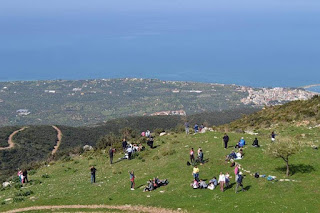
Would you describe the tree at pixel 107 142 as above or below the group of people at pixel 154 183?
below

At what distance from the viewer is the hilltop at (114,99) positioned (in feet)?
428

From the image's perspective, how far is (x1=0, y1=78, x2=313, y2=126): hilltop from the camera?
130 meters

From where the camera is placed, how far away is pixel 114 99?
16112cm

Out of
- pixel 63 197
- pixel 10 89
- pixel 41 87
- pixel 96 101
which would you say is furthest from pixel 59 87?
pixel 63 197

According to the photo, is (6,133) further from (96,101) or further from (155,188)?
(96,101)

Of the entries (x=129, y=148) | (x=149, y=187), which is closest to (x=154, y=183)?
(x=149, y=187)

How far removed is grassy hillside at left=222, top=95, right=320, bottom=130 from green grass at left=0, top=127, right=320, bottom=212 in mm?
4426

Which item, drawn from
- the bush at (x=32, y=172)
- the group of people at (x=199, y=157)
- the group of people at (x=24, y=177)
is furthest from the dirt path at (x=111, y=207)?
the bush at (x=32, y=172)

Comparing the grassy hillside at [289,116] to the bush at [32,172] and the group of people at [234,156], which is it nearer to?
the group of people at [234,156]

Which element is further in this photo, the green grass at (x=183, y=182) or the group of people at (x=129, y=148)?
the group of people at (x=129, y=148)

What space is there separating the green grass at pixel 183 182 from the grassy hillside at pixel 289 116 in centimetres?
443

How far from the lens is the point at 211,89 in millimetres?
166375

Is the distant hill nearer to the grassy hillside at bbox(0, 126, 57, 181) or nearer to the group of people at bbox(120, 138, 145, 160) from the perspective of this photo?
the grassy hillside at bbox(0, 126, 57, 181)

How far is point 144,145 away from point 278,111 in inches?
763
